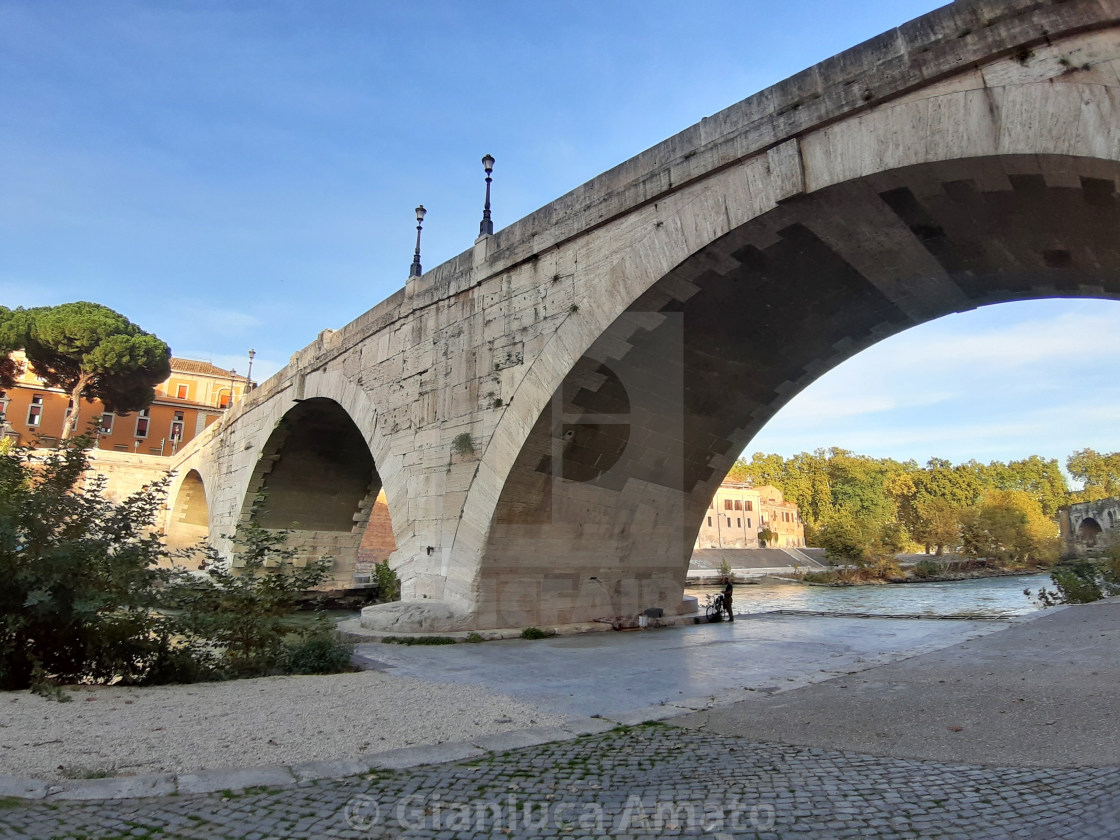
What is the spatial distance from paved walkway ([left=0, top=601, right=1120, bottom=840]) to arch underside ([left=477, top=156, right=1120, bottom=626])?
4241 mm

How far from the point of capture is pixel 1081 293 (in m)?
7.77

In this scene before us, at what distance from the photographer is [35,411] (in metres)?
43.8

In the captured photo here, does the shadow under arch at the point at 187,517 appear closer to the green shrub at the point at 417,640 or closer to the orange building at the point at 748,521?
the green shrub at the point at 417,640

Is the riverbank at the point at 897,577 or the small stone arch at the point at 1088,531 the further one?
the small stone arch at the point at 1088,531

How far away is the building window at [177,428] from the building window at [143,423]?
1.66 m

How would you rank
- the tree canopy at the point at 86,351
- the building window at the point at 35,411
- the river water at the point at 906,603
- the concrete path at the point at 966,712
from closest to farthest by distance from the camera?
the concrete path at the point at 966,712 → the river water at the point at 906,603 → the tree canopy at the point at 86,351 → the building window at the point at 35,411

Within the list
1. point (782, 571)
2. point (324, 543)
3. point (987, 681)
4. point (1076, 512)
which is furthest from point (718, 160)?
point (1076, 512)

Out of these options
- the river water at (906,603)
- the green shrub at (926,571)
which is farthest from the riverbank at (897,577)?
the river water at (906,603)

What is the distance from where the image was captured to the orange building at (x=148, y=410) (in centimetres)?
4322

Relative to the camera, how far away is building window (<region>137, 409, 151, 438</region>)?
160ft

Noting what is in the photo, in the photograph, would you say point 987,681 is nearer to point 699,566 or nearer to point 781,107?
point 781,107

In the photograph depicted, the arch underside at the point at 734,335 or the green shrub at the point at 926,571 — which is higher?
the arch underside at the point at 734,335

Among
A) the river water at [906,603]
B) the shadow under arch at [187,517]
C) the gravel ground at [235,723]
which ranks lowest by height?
the river water at [906,603]

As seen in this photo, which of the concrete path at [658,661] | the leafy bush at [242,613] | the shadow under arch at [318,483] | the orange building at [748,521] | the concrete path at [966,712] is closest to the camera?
the concrete path at [966,712]
